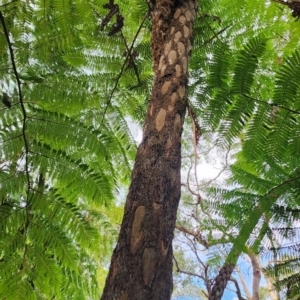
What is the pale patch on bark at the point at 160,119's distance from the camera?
1.36 m

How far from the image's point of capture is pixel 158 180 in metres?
1.16

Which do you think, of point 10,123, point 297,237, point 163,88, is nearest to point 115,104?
point 10,123

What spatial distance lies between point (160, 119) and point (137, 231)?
1.62 ft

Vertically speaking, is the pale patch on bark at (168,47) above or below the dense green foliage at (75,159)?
above

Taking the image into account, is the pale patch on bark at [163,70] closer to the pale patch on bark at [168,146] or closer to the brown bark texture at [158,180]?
the brown bark texture at [158,180]

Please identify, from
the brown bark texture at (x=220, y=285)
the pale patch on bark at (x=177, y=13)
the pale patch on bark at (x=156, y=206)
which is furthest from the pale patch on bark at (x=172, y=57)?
the brown bark texture at (x=220, y=285)

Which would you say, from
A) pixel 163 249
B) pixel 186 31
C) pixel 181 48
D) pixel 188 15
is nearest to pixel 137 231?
pixel 163 249

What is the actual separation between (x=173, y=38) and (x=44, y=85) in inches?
29.6

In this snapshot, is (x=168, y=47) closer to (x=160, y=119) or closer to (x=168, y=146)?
(x=160, y=119)

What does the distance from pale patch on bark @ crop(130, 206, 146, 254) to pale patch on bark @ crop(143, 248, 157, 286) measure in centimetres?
3

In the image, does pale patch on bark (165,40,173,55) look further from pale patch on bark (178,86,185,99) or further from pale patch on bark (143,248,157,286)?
pale patch on bark (143,248,157,286)

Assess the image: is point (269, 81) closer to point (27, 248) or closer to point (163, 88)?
point (163, 88)

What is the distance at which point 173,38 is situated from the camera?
1.68m

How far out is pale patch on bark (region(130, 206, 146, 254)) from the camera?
1.00m
